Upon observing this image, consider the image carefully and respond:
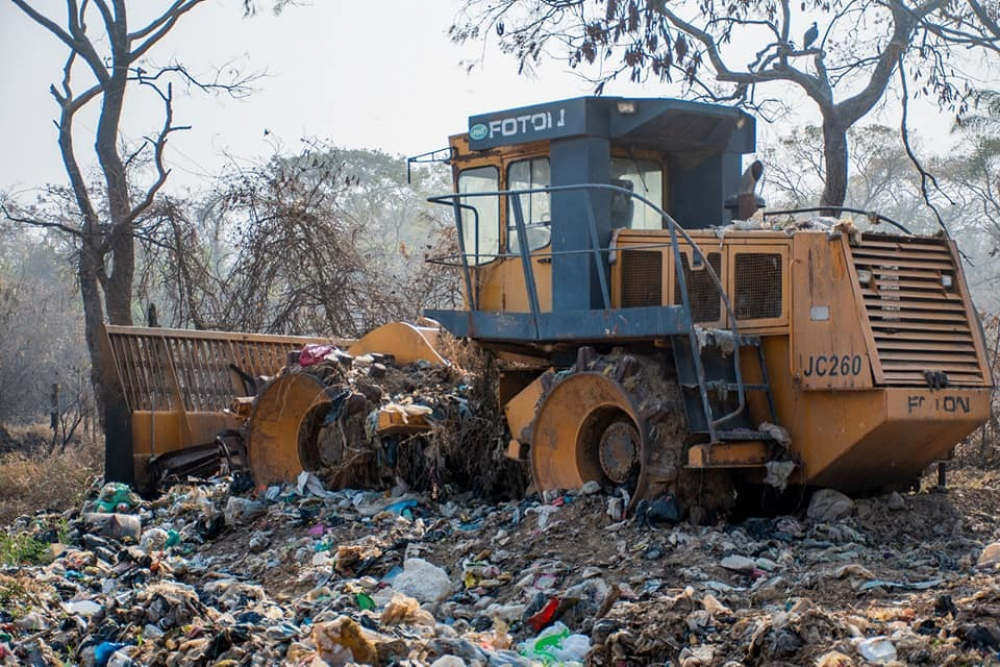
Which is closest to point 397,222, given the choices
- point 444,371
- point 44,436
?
point 44,436

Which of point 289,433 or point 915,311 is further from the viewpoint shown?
point 289,433

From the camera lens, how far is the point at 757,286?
8.20 m

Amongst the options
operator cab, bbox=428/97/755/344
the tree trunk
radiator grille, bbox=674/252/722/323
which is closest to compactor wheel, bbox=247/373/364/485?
operator cab, bbox=428/97/755/344

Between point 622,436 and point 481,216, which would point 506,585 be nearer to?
point 622,436

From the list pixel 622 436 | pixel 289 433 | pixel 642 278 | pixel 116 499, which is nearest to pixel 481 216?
pixel 642 278

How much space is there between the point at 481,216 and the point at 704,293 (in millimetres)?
1952

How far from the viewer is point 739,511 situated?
8.49 meters

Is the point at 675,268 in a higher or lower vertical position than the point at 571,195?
lower

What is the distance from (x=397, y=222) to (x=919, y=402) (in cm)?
4737

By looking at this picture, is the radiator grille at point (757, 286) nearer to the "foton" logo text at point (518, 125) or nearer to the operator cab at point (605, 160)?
the operator cab at point (605, 160)

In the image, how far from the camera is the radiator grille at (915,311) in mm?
7605

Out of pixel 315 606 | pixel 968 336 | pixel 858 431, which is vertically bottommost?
pixel 315 606

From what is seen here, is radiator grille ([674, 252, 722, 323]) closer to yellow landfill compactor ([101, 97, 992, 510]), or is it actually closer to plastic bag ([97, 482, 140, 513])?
yellow landfill compactor ([101, 97, 992, 510])

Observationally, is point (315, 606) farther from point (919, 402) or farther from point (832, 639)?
point (919, 402)
